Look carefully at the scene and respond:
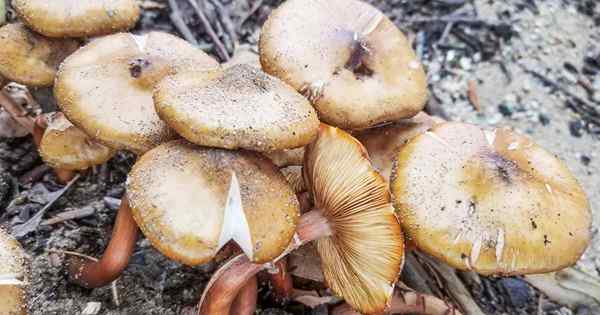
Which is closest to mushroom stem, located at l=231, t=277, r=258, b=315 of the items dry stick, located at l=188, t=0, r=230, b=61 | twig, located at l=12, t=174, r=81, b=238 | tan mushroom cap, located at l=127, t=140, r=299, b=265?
tan mushroom cap, located at l=127, t=140, r=299, b=265

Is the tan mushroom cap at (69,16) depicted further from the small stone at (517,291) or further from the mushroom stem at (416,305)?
the small stone at (517,291)

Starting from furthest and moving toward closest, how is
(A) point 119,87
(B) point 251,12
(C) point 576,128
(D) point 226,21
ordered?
(B) point 251,12 < (D) point 226,21 < (C) point 576,128 < (A) point 119,87

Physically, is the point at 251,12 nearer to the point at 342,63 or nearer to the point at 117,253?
the point at 342,63

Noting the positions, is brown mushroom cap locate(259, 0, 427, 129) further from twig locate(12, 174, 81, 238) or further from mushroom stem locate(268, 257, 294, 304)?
twig locate(12, 174, 81, 238)

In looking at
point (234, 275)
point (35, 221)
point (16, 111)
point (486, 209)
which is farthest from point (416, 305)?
point (16, 111)

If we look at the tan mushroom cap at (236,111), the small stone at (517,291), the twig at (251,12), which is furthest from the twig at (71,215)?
the small stone at (517,291)
